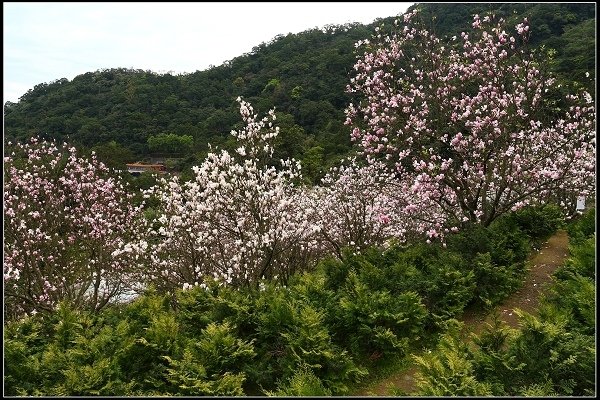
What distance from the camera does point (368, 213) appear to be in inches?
428

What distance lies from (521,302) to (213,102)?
42.4m

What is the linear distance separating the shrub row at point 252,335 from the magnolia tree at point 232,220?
2.92 ft

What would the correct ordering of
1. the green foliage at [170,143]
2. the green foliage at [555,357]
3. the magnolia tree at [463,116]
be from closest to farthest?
the green foliage at [555,357] < the magnolia tree at [463,116] < the green foliage at [170,143]

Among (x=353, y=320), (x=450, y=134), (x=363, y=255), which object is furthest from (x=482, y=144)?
(x=353, y=320)

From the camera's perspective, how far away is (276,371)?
5355mm

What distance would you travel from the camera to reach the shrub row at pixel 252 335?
4.86 meters

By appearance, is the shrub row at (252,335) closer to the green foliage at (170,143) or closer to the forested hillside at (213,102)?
the forested hillside at (213,102)

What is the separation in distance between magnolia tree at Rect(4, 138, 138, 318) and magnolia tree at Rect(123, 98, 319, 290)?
141cm

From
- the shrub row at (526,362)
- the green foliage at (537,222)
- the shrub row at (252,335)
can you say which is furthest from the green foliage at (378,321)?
the green foliage at (537,222)

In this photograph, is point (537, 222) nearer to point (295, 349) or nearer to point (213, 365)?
point (295, 349)

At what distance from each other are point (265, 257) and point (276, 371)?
302cm

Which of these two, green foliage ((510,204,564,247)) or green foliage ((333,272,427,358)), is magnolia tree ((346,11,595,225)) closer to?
green foliage ((510,204,564,247))

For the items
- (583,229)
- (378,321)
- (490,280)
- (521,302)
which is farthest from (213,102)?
(378,321)

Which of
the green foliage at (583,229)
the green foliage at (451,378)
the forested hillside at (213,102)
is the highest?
the forested hillside at (213,102)
